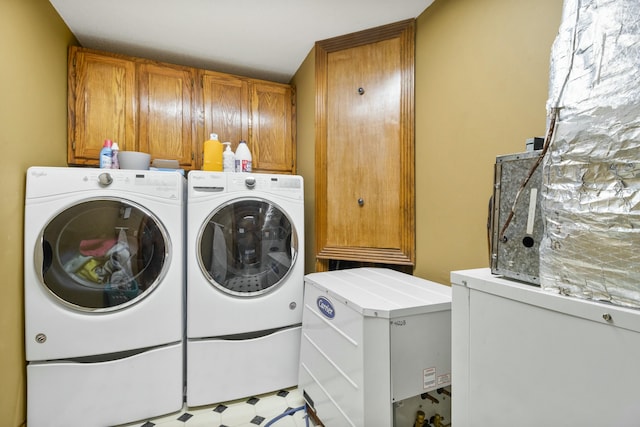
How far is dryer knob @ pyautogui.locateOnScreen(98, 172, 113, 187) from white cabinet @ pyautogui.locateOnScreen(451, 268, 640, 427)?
5.44 feet

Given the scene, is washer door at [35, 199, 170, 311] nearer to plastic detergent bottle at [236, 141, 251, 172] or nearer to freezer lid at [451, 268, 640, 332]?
plastic detergent bottle at [236, 141, 251, 172]

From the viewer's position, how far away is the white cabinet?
484 mm

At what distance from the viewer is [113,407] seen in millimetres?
1503

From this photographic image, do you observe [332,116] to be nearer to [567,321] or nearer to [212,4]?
[212,4]

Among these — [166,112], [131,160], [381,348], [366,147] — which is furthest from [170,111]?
[381,348]

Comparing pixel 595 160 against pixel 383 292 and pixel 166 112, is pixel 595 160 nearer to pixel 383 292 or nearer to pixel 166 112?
pixel 383 292

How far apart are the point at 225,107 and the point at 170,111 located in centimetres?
40

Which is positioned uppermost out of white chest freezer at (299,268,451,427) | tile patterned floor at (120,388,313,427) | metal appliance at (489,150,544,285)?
metal appliance at (489,150,544,285)

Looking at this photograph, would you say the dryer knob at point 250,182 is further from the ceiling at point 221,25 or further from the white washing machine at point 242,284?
the ceiling at point 221,25

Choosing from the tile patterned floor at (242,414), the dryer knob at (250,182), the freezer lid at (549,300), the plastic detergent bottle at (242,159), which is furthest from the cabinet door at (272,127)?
the freezer lid at (549,300)

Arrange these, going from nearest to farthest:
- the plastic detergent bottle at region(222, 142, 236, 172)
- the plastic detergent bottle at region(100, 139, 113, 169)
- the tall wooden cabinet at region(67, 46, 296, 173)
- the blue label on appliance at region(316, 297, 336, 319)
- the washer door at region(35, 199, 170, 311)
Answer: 1. the blue label on appliance at region(316, 297, 336, 319)
2. the washer door at region(35, 199, 170, 311)
3. the plastic detergent bottle at region(100, 139, 113, 169)
4. the tall wooden cabinet at region(67, 46, 296, 173)
5. the plastic detergent bottle at region(222, 142, 236, 172)

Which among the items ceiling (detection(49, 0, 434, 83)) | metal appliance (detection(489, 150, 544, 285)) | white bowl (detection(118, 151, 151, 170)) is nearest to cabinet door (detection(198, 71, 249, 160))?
ceiling (detection(49, 0, 434, 83))

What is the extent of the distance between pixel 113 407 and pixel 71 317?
521 millimetres

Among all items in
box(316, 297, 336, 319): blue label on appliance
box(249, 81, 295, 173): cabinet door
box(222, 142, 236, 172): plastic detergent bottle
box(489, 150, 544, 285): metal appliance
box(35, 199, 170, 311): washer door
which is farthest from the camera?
box(249, 81, 295, 173): cabinet door
